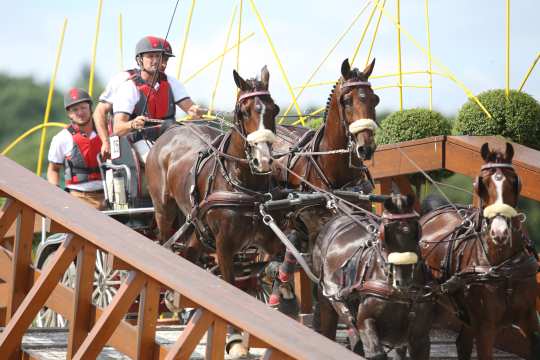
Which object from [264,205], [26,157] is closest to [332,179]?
[264,205]

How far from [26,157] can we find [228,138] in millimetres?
25132

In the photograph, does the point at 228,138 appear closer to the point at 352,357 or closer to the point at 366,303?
the point at 366,303

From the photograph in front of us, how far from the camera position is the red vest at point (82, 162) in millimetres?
10391

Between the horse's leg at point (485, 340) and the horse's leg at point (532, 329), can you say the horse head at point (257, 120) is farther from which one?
the horse's leg at point (532, 329)

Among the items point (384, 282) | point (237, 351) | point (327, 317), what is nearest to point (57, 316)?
point (237, 351)

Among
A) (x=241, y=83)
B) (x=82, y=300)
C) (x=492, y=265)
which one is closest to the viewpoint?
(x=82, y=300)

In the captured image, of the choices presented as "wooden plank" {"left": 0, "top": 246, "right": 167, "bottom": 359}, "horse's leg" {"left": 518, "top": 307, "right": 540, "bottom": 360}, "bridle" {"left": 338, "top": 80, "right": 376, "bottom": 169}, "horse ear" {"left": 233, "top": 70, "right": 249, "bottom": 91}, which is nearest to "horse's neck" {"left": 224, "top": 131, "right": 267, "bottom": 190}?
"horse ear" {"left": 233, "top": 70, "right": 249, "bottom": 91}

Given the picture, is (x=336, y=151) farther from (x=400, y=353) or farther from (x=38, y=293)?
(x=38, y=293)

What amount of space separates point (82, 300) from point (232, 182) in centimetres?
373

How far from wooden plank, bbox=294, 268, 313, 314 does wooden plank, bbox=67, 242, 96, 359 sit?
17.6ft

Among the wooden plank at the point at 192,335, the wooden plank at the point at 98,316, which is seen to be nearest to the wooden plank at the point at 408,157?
the wooden plank at the point at 98,316

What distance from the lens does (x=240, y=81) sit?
27.1 ft

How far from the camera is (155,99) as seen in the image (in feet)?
33.4

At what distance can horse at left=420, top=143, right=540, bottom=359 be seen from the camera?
7.21 meters
